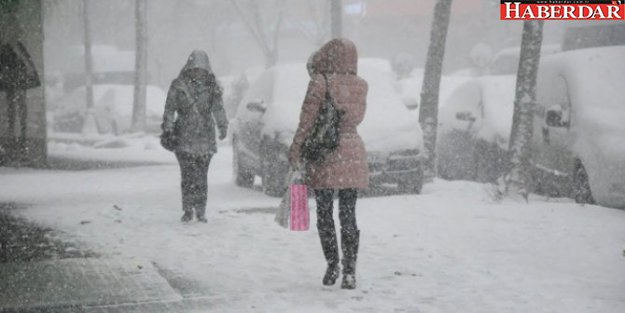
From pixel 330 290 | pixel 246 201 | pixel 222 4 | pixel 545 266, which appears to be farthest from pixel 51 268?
pixel 222 4

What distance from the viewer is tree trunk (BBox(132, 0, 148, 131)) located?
89.5ft

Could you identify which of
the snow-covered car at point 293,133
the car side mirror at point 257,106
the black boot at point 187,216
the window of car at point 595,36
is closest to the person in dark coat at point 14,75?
the snow-covered car at point 293,133

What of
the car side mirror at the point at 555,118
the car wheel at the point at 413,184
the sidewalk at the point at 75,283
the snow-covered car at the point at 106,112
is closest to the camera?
the sidewalk at the point at 75,283

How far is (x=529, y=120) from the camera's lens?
10.9m

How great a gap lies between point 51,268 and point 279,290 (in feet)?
6.32

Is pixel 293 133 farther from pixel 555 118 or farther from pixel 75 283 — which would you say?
pixel 75 283

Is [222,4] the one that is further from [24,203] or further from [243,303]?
[243,303]

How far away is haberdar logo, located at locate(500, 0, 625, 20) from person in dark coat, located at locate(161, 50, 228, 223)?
4353 millimetres

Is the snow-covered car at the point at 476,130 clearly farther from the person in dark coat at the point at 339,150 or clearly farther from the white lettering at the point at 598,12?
the person in dark coat at the point at 339,150

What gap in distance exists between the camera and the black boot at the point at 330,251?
617 cm

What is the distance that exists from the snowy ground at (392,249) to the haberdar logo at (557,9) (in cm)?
243

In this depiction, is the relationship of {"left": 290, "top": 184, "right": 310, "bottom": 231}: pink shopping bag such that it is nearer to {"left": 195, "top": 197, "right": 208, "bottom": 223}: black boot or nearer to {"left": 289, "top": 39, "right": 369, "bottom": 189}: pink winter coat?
{"left": 289, "top": 39, "right": 369, "bottom": 189}: pink winter coat

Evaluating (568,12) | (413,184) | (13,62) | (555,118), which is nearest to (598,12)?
(568,12)

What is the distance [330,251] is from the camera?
620cm
